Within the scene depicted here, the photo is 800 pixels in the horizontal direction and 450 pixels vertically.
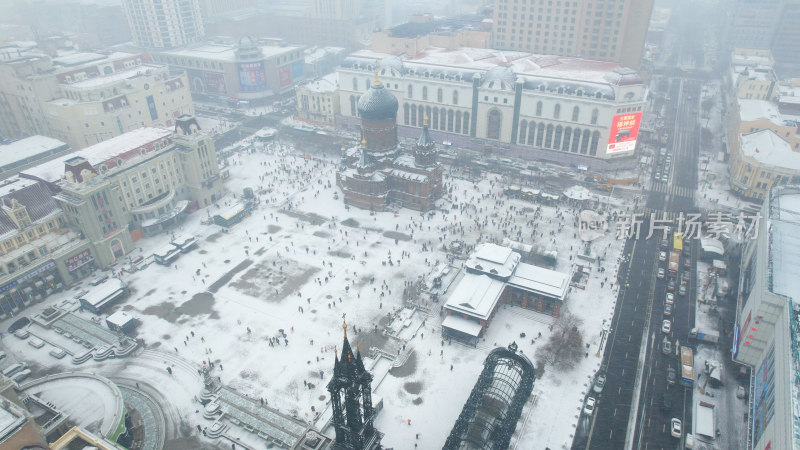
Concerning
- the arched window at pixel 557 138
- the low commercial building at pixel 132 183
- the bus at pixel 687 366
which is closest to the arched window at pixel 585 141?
the arched window at pixel 557 138

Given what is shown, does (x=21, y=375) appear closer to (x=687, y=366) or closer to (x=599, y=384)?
(x=599, y=384)

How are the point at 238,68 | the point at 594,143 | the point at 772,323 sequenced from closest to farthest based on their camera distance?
the point at 772,323 < the point at 594,143 < the point at 238,68

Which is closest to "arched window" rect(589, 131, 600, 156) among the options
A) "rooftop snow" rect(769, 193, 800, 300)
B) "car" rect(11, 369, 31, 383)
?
"rooftop snow" rect(769, 193, 800, 300)

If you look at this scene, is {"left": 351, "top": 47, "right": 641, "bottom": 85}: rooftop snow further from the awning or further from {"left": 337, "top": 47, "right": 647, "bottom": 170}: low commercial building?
the awning

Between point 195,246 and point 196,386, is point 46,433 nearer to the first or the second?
point 196,386

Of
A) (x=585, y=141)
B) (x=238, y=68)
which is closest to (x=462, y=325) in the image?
(x=585, y=141)

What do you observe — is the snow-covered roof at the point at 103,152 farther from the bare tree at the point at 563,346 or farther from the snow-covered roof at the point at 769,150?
the snow-covered roof at the point at 769,150
